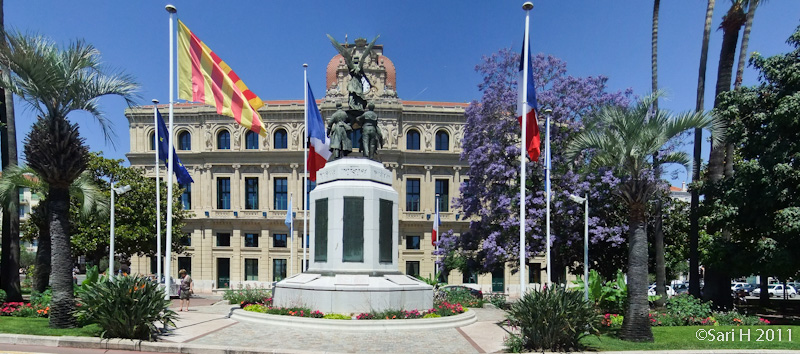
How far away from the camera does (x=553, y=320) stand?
1189cm

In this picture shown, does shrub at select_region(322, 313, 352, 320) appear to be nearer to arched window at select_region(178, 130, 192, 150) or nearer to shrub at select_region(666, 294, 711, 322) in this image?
shrub at select_region(666, 294, 711, 322)

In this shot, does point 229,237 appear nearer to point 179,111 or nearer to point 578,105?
point 179,111

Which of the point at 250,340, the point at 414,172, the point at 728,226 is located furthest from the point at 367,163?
the point at 414,172

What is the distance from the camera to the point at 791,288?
6344cm

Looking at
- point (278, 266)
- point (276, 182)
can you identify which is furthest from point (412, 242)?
point (276, 182)

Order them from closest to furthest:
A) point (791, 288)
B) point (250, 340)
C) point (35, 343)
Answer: point (35, 343), point (250, 340), point (791, 288)

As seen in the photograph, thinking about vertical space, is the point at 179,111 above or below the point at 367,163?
above

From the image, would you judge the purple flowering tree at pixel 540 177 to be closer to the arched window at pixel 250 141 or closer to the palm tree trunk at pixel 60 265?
the palm tree trunk at pixel 60 265

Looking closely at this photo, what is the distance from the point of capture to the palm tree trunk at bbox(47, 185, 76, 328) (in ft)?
44.9

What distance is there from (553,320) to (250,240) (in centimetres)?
4586

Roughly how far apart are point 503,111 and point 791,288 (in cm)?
5449

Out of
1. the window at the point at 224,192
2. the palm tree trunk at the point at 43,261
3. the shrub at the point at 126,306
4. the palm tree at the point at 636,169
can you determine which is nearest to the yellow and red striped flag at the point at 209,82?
the shrub at the point at 126,306

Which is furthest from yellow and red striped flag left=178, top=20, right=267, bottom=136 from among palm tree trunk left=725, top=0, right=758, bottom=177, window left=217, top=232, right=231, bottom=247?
window left=217, top=232, right=231, bottom=247

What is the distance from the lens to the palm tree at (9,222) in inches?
876
